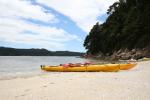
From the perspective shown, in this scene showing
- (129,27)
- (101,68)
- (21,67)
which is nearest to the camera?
(101,68)

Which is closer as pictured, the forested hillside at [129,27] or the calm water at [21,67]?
the calm water at [21,67]

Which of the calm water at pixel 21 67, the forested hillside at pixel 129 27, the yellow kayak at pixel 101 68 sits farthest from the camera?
the forested hillside at pixel 129 27

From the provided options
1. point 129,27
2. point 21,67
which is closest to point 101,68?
point 21,67

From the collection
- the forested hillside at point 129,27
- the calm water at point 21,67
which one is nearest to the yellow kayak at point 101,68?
the calm water at point 21,67

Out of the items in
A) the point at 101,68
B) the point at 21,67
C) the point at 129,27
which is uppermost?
the point at 129,27

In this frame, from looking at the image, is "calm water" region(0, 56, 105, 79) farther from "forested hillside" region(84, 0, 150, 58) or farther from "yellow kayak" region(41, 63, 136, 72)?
"forested hillside" region(84, 0, 150, 58)

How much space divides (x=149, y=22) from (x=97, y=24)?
57.0m

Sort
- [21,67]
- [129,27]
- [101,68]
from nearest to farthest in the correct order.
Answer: [101,68]
[21,67]
[129,27]

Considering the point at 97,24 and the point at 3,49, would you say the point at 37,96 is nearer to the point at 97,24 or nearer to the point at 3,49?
the point at 97,24

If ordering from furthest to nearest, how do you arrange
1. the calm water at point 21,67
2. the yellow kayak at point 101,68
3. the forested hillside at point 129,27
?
the forested hillside at point 129,27 → the calm water at point 21,67 → the yellow kayak at point 101,68

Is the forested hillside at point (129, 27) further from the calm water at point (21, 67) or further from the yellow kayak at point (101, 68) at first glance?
the yellow kayak at point (101, 68)

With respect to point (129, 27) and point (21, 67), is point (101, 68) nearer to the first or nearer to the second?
point (21, 67)

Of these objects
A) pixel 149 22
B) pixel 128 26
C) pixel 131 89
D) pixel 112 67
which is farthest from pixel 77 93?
pixel 128 26

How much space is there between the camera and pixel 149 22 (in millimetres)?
53156
